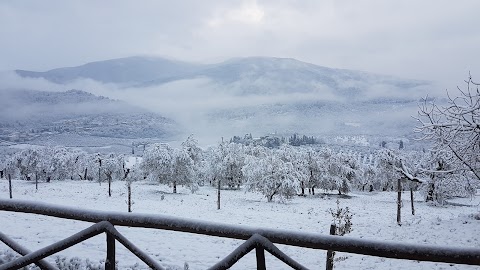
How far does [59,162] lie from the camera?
62.5 meters

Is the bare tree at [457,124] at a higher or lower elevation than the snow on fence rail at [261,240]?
higher

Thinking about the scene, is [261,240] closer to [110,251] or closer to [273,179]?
[110,251]

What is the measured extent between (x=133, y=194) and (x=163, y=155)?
6.42 metres

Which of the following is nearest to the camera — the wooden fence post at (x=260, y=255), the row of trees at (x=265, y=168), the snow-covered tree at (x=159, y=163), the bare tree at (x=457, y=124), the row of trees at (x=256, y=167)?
the wooden fence post at (x=260, y=255)

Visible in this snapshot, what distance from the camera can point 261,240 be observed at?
2318 millimetres

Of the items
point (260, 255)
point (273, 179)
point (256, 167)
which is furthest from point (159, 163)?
point (260, 255)

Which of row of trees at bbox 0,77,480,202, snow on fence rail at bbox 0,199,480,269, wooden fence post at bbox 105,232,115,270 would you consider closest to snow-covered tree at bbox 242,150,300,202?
row of trees at bbox 0,77,480,202

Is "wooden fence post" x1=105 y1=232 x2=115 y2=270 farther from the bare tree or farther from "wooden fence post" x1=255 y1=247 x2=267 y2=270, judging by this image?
the bare tree

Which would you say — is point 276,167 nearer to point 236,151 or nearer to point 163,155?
point 163,155

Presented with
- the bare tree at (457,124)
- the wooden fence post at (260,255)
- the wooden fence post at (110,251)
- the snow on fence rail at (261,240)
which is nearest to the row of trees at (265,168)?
the bare tree at (457,124)

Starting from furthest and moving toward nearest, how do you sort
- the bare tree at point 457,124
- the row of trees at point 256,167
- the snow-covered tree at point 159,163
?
the snow-covered tree at point 159,163
the row of trees at point 256,167
the bare tree at point 457,124

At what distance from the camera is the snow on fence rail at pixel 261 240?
2098 mm

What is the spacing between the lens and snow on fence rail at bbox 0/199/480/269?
6.88 feet

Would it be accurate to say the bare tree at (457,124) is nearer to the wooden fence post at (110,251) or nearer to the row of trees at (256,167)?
the wooden fence post at (110,251)
